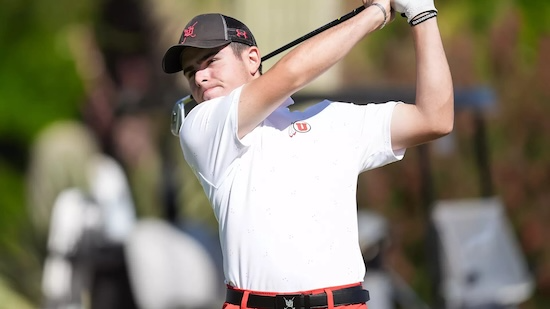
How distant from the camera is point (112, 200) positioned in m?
8.93

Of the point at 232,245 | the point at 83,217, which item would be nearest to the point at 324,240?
the point at 232,245

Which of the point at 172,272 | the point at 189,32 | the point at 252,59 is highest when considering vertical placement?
the point at 189,32

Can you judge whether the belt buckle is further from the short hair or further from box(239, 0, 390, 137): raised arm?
the short hair

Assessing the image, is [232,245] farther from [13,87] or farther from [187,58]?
[13,87]

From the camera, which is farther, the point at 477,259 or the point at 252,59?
the point at 477,259

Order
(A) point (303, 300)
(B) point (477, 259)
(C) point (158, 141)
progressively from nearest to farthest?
(A) point (303, 300), (B) point (477, 259), (C) point (158, 141)

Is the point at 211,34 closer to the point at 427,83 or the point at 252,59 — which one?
the point at 252,59

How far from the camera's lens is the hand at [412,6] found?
12.8 ft

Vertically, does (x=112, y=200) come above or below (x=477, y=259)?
above

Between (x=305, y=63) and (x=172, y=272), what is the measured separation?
4.93m

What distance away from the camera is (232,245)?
3975 millimetres

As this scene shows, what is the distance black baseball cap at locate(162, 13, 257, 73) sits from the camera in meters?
4.02

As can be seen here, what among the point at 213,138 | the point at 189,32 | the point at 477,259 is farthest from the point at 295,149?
the point at 477,259

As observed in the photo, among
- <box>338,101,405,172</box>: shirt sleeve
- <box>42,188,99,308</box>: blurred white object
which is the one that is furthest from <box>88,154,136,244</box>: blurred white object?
<box>338,101,405,172</box>: shirt sleeve
